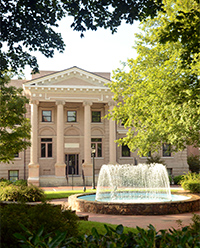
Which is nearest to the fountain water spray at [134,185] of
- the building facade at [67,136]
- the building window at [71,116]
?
the building facade at [67,136]

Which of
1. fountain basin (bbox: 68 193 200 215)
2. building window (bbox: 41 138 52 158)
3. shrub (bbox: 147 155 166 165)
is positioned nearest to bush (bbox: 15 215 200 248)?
fountain basin (bbox: 68 193 200 215)

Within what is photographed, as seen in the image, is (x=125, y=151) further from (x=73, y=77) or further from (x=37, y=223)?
(x=37, y=223)

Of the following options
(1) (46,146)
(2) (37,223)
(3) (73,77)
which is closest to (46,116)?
(1) (46,146)

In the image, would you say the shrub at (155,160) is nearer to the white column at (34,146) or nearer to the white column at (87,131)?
the white column at (87,131)

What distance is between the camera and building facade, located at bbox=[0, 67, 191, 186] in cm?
3100

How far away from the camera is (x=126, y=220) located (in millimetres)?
10680

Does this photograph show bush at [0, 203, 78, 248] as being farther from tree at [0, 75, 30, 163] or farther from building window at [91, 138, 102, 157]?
building window at [91, 138, 102, 157]

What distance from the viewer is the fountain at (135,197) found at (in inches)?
464

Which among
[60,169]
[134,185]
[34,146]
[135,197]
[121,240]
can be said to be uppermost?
[34,146]

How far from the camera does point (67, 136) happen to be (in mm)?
33375

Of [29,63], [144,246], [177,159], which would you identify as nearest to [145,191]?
[29,63]

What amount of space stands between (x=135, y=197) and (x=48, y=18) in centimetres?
1107

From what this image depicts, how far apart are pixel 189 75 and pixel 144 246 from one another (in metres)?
10.9

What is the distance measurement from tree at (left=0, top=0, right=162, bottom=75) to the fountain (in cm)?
678
